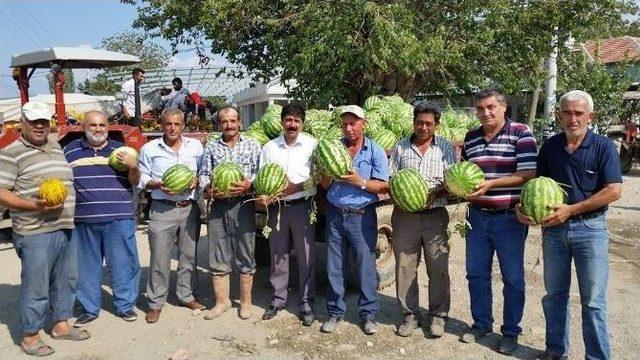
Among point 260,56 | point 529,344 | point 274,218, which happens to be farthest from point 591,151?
point 260,56

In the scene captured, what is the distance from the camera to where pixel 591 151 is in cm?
376

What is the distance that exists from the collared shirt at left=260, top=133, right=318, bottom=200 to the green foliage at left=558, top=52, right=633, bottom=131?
543 inches

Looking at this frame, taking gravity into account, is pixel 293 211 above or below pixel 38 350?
above

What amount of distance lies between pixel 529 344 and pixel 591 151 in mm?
1891

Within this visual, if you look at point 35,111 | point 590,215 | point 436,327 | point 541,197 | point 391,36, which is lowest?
point 436,327

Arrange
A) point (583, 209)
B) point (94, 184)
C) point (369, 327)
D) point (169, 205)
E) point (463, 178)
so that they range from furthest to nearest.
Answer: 1. point (169, 205)
2. point (94, 184)
3. point (369, 327)
4. point (463, 178)
5. point (583, 209)

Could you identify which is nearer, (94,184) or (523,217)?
(523,217)

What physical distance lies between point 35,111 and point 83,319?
2.12 m

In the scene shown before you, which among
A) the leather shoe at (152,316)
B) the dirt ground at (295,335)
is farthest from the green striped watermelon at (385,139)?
the leather shoe at (152,316)

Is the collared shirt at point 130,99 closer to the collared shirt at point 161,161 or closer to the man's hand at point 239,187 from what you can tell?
the collared shirt at point 161,161

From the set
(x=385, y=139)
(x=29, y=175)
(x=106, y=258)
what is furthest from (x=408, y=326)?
(x=29, y=175)

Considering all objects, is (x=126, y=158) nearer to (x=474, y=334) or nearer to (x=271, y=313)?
(x=271, y=313)

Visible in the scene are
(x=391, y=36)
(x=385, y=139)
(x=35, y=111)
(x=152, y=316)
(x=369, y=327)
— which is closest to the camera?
(x=35, y=111)

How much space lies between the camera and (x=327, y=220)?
195 inches
